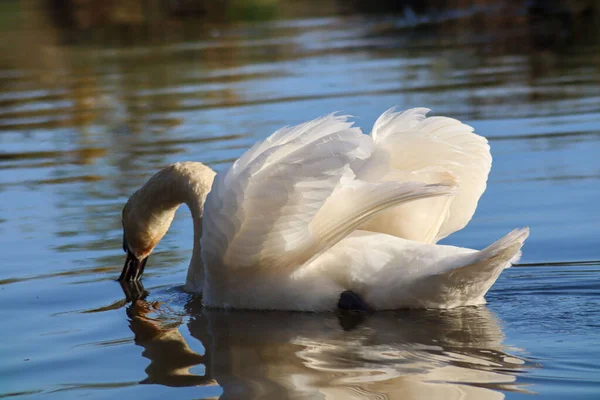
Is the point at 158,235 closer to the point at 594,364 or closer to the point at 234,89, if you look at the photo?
the point at 594,364

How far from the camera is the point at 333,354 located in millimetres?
5125

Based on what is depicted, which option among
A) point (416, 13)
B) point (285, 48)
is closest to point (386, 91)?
point (285, 48)

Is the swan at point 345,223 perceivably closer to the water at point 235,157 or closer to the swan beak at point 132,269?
the water at point 235,157

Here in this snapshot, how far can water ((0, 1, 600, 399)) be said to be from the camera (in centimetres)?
488

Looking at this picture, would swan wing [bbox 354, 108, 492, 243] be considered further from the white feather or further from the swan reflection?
the swan reflection

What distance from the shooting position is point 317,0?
35.6 metres

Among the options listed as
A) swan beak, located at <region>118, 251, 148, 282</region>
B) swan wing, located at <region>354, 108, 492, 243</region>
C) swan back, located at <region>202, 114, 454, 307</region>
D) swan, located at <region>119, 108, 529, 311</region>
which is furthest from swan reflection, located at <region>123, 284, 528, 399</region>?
swan beak, located at <region>118, 251, 148, 282</region>

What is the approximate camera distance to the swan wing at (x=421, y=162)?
614cm

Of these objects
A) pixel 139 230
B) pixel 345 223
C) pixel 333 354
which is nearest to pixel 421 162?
pixel 345 223

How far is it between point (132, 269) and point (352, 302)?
1.89 metres

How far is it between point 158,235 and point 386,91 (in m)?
7.31

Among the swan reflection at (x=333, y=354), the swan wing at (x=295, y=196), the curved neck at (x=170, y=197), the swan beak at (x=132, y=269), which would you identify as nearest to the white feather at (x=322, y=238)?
the swan wing at (x=295, y=196)

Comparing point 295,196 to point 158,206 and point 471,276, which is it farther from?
point 158,206

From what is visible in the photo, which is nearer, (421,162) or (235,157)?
(421,162)
